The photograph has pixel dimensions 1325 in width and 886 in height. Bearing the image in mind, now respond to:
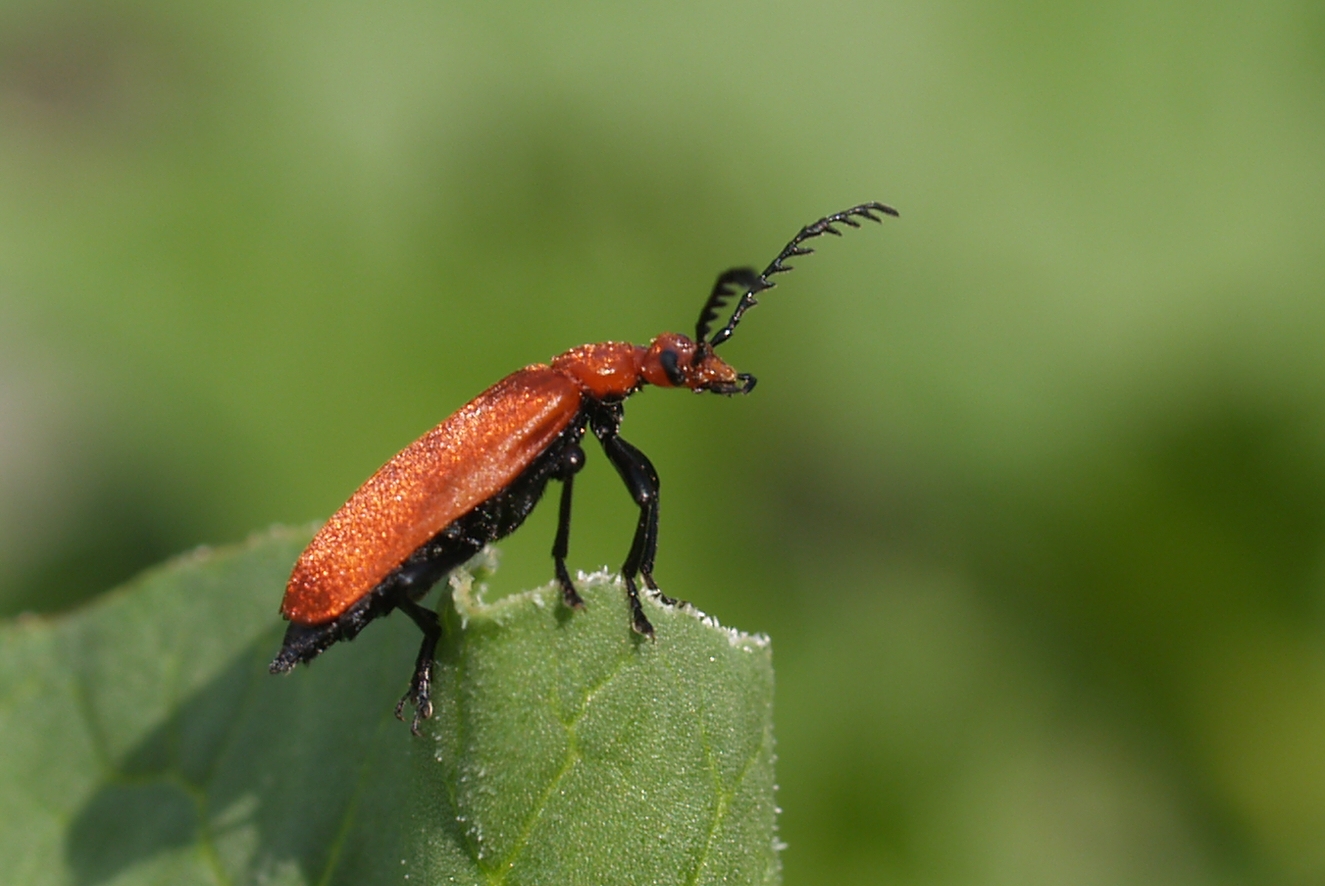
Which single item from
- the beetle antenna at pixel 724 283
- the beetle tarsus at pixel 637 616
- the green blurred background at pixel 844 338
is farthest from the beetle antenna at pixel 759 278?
the green blurred background at pixel 844 338

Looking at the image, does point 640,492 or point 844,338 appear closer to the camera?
point 640,492

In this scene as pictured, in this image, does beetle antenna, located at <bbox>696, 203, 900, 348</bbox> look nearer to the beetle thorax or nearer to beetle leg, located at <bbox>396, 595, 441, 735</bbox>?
the beetle thorax

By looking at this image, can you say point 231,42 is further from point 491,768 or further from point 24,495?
point 491,768

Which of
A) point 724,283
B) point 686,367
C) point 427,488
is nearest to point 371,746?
point 427,488

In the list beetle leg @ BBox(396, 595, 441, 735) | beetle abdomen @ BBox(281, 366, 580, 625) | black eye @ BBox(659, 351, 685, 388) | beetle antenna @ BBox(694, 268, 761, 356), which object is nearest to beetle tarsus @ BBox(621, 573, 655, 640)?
beetle leg @ BBox(396, 595, 441, 735)

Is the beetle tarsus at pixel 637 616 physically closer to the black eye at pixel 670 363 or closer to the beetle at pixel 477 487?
the beetle at pixel 477 487

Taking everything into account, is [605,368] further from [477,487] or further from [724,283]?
[477,487]
